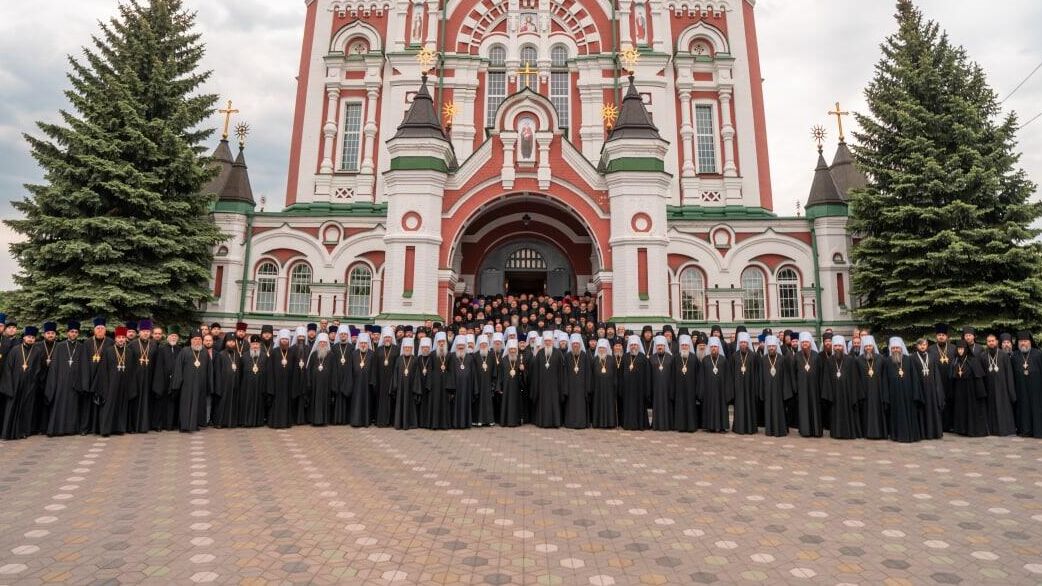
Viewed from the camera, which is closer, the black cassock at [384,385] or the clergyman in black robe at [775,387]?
the clergyman in black robe at [775,387]

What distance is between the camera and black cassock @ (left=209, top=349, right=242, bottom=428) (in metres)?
10.0

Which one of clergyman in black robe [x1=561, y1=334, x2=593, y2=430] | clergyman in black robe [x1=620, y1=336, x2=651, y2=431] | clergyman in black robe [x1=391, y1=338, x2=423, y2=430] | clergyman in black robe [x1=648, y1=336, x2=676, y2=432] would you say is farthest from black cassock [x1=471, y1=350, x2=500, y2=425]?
clergyman in black robe [x1=648, y1=336, x2=676, y2=432]

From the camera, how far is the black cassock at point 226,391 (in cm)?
1004

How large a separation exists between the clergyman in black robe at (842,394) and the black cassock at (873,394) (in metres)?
0.09

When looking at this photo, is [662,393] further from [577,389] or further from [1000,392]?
→ [1000,392]

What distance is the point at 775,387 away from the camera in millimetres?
10086

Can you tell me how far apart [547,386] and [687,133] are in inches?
608

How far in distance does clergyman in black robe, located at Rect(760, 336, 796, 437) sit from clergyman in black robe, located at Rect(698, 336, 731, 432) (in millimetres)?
655

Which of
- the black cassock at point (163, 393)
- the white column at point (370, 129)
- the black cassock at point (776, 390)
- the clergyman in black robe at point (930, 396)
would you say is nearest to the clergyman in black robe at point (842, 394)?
the black cassock at point (776, 390)

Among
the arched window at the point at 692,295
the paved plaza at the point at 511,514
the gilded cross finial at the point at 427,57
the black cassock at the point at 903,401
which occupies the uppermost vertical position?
the gilded cross finial at the point at 427,57

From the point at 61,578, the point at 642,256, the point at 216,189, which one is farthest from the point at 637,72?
the point at 61,578

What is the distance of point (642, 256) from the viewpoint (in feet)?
52.8

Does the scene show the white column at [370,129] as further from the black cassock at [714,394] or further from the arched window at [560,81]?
the black cassock at [714,394]

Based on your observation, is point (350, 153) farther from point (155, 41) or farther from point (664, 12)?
point (664, 12)
